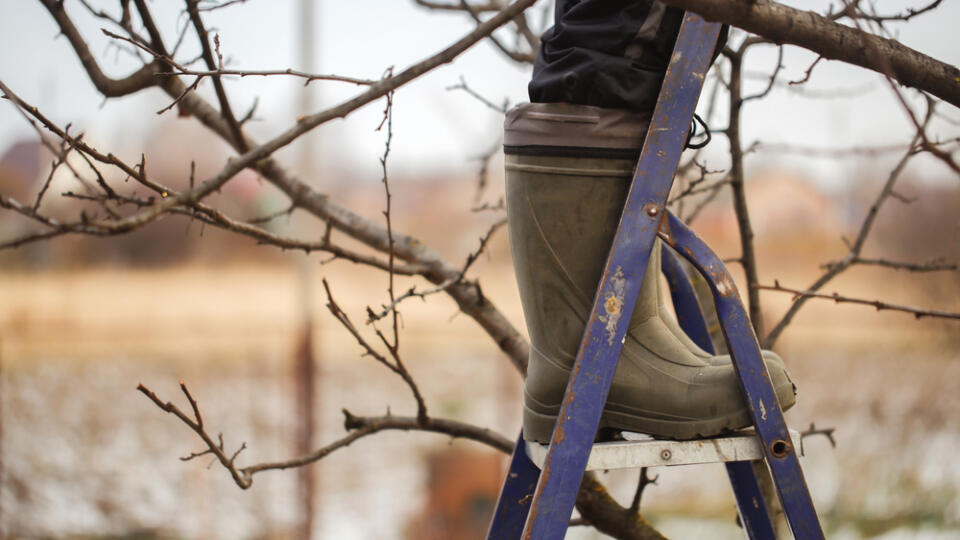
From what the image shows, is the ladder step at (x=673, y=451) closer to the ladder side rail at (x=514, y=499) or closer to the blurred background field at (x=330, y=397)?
the ladder side rail at (x=514, y=499)

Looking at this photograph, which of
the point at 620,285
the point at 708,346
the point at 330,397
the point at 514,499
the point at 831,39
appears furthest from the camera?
the point at 330,397

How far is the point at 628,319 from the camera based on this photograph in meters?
0.99

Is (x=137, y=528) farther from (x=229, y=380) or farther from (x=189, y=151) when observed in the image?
(x=189, y=151)

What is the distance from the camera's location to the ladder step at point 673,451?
39.9 inches

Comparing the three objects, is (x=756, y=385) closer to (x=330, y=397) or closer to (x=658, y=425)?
(x=658, y=425)

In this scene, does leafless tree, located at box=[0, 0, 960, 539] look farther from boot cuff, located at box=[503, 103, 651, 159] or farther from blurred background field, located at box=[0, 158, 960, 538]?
blurred background field, located at box=[0, 158, 960, 538]

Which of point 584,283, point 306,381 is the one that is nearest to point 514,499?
point 584,283

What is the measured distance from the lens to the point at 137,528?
4.98 m

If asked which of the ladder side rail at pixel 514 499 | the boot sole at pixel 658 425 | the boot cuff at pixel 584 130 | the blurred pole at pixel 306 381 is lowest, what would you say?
the ladder side rail at pixel 514 499

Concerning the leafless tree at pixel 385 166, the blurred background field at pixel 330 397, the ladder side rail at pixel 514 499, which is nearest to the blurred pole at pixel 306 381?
the blurred background field at pixel 330 397

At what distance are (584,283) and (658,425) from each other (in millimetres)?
224

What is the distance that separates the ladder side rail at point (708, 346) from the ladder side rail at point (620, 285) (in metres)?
0.38

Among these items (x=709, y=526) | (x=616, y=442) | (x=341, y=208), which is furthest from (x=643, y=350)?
(x=709, y=526)

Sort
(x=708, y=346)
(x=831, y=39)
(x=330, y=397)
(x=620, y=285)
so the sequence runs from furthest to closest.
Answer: (x=330, y=397)
(x=708, y=346)
(x=620, y=285)
(x=831, y=39)
